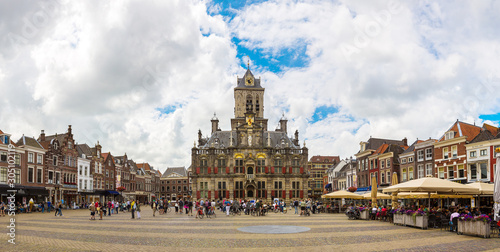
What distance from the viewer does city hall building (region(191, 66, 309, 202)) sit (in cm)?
7375

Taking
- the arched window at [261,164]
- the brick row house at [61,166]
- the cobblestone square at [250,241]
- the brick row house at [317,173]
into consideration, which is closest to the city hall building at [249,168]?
the arched window at [261,164]

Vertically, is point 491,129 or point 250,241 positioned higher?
point 491,129

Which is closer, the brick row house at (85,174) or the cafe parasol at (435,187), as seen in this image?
the cafe parasol at (435,187)

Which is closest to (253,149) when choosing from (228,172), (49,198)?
(228,172)

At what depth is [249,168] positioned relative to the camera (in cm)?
7450

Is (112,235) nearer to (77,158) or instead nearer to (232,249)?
(232,249)

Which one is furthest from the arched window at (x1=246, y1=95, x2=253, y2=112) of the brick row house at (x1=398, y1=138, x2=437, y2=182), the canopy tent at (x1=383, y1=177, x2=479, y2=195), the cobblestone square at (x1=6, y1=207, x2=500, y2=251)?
the cobblestone square at (x1=6, y1=207, x2=500, y2=251)

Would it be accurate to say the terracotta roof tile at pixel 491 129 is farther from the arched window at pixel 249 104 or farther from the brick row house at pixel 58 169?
the arched window at pixel 249 104

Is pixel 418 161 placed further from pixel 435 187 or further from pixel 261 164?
pixel 261 164

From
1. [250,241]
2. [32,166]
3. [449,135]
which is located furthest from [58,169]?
[449,135]

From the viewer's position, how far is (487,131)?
39.5 metres

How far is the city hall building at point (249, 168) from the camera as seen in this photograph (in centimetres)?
7375

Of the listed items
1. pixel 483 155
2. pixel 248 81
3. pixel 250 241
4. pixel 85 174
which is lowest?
pixel 250 241

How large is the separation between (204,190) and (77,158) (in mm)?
22186
